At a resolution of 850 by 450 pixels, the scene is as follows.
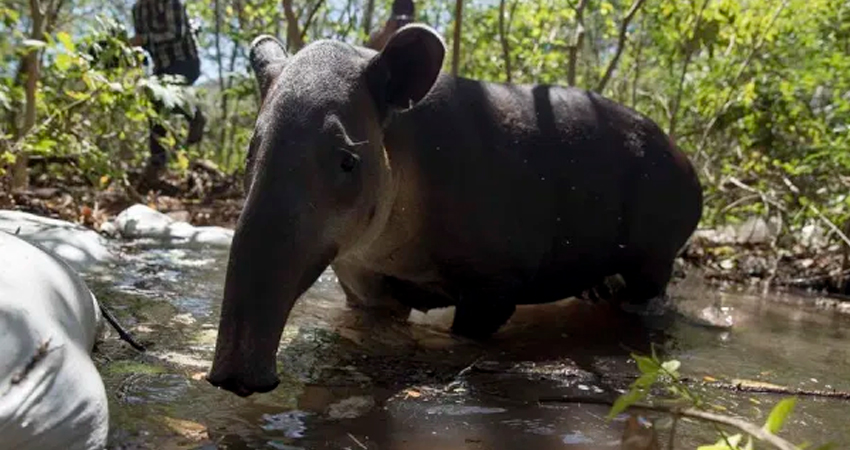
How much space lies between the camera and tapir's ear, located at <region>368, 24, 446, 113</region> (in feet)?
8.77

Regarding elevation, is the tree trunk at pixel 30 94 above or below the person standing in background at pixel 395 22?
below

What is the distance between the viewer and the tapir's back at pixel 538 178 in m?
3.30

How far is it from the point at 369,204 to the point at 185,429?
2.92ft

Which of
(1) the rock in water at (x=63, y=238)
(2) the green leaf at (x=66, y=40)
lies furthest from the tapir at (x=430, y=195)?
(2) the green leaf at (x=66, y=40)

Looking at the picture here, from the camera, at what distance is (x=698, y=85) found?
7.99m

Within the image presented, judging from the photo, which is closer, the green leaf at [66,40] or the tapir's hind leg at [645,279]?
the tapir's hind leg at [645,279]

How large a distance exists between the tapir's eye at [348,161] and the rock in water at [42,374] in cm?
80

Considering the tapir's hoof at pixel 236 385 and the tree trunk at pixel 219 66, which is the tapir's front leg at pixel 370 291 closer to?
the tapir's hoof at pixel 236 385

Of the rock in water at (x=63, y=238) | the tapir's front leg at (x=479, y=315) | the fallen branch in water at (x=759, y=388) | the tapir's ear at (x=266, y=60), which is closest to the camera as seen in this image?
the fallen branch in water at (x=759, y=388)

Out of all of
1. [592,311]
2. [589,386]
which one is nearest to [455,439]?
[589,386]

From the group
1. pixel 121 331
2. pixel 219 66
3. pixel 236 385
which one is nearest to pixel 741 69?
pixel 121 331

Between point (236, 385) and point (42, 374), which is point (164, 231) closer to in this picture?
point (236, 385)

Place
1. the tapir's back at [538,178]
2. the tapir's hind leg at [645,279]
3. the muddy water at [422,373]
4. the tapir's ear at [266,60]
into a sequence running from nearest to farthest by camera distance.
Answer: the muddy water at [422,373], the tapir's ear at [266,60], the tapir's back at [538,178], the tapir's hind leg at [645,279]

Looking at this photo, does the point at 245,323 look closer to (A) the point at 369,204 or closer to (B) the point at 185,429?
(B) the point at 185,429
